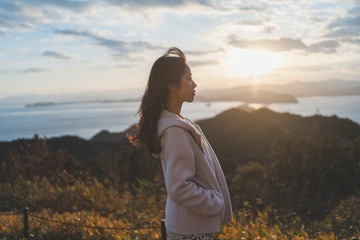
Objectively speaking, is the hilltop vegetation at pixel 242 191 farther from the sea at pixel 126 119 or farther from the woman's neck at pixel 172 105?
the sea at pixel 126 119

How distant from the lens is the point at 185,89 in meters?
2.04

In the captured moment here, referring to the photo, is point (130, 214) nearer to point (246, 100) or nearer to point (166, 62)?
point (166, 62)

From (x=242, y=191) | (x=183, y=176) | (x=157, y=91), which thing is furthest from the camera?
(x=242, y=191)

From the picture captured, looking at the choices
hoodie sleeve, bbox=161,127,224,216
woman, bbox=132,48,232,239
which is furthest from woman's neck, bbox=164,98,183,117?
hoodie sleeve, bbox=161,127,224,216

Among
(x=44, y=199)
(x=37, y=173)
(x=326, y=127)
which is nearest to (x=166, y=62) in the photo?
(x=44, y=199)

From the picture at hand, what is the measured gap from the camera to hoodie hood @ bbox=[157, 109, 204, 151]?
1874 mm

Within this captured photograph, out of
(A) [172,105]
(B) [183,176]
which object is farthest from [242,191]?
(B) [183,176]

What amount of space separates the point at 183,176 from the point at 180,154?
0.40ft

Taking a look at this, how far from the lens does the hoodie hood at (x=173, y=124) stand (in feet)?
6.15

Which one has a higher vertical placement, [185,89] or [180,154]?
[185,89]

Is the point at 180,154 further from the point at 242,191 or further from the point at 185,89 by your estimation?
the point at 242,191

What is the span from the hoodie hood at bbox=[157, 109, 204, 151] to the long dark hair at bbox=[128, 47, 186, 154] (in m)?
0.04

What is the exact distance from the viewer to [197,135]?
194cm

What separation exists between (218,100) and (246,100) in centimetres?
1555
